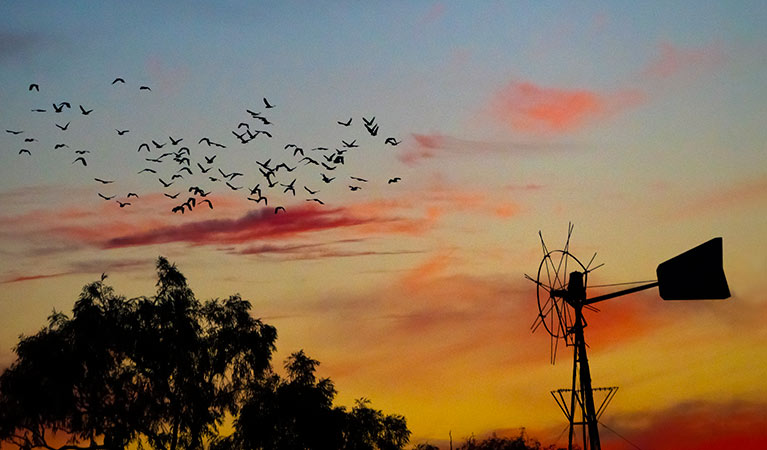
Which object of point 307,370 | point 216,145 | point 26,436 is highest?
point 216,145

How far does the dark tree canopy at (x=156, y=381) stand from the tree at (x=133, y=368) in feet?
0.19

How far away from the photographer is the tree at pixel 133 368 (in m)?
59.0

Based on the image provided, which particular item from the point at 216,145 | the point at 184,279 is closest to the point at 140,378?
the point at 184,279

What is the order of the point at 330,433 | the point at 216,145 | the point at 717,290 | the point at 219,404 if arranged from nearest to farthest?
the point at 717,290, the point at 216,145, the point at 219,404, the point at 330,433

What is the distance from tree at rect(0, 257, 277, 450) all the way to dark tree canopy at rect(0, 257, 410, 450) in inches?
2.3

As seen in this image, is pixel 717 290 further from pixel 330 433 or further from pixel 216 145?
pixel 330 433

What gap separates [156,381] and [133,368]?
61.0 inches

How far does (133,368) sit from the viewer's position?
61875mm

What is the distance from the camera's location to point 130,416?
6066 centimetres

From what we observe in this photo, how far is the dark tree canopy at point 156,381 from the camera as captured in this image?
59.1 m

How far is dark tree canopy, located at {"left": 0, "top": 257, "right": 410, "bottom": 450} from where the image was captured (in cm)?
5912

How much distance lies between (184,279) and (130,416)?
872cm

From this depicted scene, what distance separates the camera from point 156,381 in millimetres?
61844

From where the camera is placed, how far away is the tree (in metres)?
59.0
